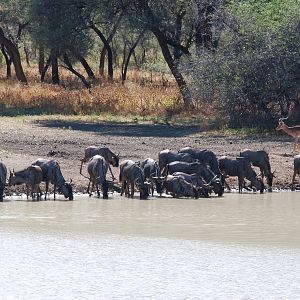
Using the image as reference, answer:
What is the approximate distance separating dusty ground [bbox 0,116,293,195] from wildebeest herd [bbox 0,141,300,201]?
2.28 ft

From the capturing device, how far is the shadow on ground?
28703 mm

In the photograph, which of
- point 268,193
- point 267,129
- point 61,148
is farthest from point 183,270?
point 267,129

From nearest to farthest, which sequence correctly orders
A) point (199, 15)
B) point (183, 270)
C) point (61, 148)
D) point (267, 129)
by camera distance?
point (183, 270)
point (61, 148)
point (267, 129)
point (199, 15)

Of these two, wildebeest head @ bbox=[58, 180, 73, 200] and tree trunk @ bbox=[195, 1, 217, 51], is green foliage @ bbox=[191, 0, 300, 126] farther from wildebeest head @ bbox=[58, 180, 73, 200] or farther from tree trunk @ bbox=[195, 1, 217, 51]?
wildebeest head @ bbox=[58, 180, 73, 200]

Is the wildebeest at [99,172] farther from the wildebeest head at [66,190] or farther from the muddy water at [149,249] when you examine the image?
the wildebeest head at [66,190]

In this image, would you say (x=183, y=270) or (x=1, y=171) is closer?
(x=183, y=270)

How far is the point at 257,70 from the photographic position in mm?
Answer: 28594

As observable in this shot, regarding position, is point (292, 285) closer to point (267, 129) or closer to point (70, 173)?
point (70, 173)

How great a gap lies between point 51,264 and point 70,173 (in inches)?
330

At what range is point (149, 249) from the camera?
12281 millimetres

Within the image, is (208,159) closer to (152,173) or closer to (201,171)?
(201,171)

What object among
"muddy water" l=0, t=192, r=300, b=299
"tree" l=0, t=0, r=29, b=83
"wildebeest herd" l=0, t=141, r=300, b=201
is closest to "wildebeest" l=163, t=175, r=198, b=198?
"wildebeest herd" l=0, t=141, r=300, b=201

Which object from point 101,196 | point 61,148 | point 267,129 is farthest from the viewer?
point 267,129

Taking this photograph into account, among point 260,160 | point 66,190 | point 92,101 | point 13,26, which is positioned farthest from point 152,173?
point 13,26
